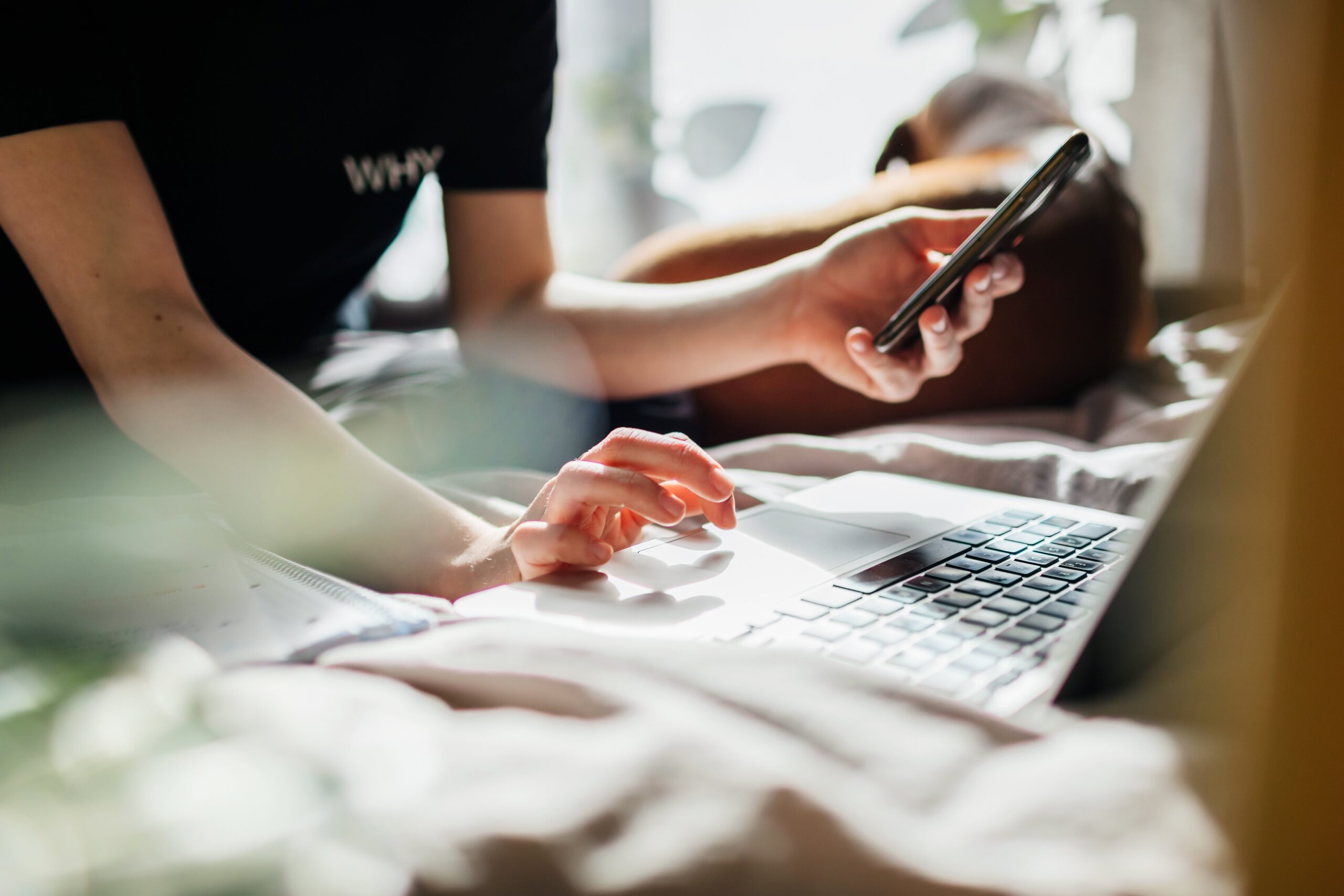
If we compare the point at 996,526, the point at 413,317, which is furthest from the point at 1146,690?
the point at 413,317

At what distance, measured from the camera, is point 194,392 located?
479 millimetres

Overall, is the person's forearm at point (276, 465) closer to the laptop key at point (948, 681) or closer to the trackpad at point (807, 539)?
the trackpad at point (807, 539)

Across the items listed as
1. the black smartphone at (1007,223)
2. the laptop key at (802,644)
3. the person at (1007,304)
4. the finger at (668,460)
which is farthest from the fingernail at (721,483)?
the person at (1007,304)

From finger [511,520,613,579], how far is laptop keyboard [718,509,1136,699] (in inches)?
3.4

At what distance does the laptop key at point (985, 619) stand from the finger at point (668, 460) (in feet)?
0.41

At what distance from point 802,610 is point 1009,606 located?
0.08m

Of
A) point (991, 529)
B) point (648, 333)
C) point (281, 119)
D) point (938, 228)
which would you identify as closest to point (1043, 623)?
point (991, 529)

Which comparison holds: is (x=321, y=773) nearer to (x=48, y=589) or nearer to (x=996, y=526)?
(x=48, y=589)

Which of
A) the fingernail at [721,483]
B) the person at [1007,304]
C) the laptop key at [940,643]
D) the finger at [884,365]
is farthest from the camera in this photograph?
the person at [1007,304]

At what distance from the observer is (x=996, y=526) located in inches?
17.0

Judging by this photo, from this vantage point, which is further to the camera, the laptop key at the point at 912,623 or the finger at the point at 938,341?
the finger at the point at 938,341

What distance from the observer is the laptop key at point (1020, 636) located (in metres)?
0.30

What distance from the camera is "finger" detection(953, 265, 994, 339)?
1.73 feet

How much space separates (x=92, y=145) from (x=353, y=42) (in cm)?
25
